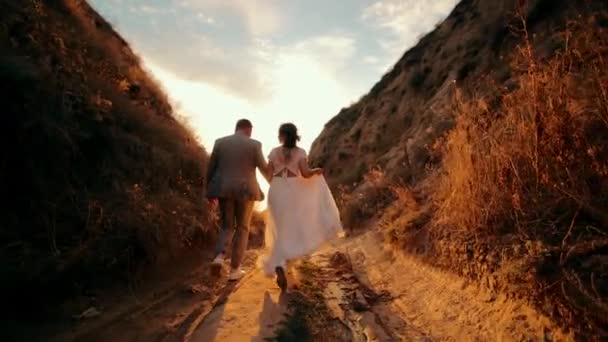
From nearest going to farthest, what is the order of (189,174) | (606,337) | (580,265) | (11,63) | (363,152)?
(606,337) → (580,265) → (11,63) → (189,174) → (363,152)

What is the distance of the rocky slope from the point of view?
9820 millimetres

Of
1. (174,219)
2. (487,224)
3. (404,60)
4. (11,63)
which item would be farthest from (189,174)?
(404,60)

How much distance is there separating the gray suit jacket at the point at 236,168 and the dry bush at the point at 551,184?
2415 millimetres

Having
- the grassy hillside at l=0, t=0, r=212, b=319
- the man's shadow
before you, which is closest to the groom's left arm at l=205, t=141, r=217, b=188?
the grassy hillside at l=0, t=0, r=212, b=319

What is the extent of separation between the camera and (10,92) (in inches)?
186

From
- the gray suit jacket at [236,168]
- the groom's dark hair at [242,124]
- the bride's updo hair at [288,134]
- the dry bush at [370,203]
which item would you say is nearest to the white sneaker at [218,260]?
the gray suit jacket at [236,168]

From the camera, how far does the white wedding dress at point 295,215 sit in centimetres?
512

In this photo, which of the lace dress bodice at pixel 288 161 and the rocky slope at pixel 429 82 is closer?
the lace dress bodice at pixel 288 161

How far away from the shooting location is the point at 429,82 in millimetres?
16188

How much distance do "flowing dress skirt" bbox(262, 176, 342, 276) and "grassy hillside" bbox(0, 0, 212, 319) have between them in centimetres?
142

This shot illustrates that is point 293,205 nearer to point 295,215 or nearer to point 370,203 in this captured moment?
point 295,215

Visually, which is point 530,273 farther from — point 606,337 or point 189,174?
point 189,174

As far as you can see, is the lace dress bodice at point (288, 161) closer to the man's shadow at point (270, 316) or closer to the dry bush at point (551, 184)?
the man's shadow at point (270, 316)

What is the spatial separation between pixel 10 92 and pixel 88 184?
1.28 meters
